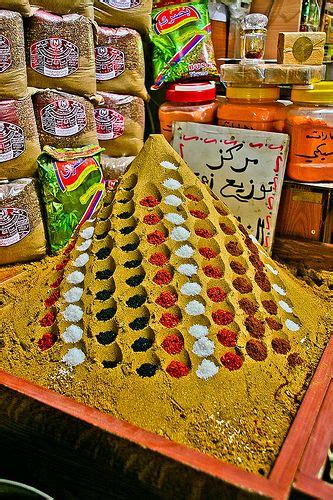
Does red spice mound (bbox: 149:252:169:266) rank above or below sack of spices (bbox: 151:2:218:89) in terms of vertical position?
below

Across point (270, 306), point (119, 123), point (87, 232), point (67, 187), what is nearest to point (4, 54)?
point (67, 187)

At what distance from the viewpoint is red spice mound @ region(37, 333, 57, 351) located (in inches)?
39.4

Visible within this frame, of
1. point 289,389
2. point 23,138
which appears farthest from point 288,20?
point 289,389

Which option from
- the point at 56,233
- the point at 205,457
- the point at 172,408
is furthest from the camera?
the point at 56,233

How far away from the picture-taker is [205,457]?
71cm

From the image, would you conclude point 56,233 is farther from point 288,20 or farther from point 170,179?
point 288,20

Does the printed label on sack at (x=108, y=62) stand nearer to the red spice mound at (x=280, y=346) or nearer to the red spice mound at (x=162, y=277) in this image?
the red spice mound at (x=162, y=277)

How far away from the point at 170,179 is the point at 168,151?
8 centimetres

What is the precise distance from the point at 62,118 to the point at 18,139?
0.73 feet

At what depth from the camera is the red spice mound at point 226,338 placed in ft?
3.07

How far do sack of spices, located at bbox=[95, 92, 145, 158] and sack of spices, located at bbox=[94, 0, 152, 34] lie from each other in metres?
0.31

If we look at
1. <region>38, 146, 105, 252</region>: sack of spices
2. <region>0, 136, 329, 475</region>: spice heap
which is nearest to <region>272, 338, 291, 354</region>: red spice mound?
<region>0, 136, 329, 475</region>: spice heap

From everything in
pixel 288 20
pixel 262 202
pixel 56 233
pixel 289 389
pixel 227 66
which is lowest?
pixel 56 233

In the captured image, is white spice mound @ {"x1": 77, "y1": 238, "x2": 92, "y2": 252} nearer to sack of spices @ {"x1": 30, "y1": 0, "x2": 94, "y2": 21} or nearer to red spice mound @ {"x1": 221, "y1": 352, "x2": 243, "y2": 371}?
red spice mound @ {"x1": 221, "y1": 352, "x2": 243, "y2": 371}
